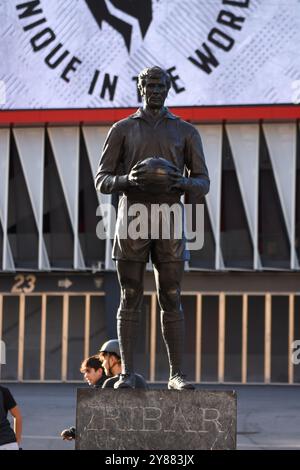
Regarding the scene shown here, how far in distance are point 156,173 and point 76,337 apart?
25.7 meters

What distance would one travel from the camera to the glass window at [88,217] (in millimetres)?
32531

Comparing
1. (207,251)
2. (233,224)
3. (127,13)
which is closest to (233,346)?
(207,251)

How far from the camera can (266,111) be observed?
99.9ft

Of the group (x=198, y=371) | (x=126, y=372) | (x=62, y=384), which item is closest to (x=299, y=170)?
(x=198, y=371)

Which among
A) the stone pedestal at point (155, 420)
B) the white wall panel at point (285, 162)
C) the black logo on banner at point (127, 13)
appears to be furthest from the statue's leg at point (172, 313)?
the black logo on banner at point (127, 13)

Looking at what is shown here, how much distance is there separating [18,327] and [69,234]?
11.5ft

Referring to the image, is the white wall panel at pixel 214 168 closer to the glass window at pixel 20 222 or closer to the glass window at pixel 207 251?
the glass window at pixel 207 251

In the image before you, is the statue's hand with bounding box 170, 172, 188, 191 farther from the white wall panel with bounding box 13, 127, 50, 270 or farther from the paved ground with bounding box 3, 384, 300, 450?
the white wall panel with bounding box 13, 127, 50, 270

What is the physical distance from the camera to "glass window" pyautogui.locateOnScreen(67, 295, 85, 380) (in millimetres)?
32312

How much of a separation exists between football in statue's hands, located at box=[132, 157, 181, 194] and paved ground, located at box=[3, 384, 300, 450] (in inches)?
334

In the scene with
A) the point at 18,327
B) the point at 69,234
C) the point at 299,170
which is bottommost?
the point at 18,327

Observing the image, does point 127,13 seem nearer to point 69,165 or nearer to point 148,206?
point 69,165

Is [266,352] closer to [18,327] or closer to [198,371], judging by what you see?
[198,371]

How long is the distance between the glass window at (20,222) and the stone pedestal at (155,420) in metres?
26.1
